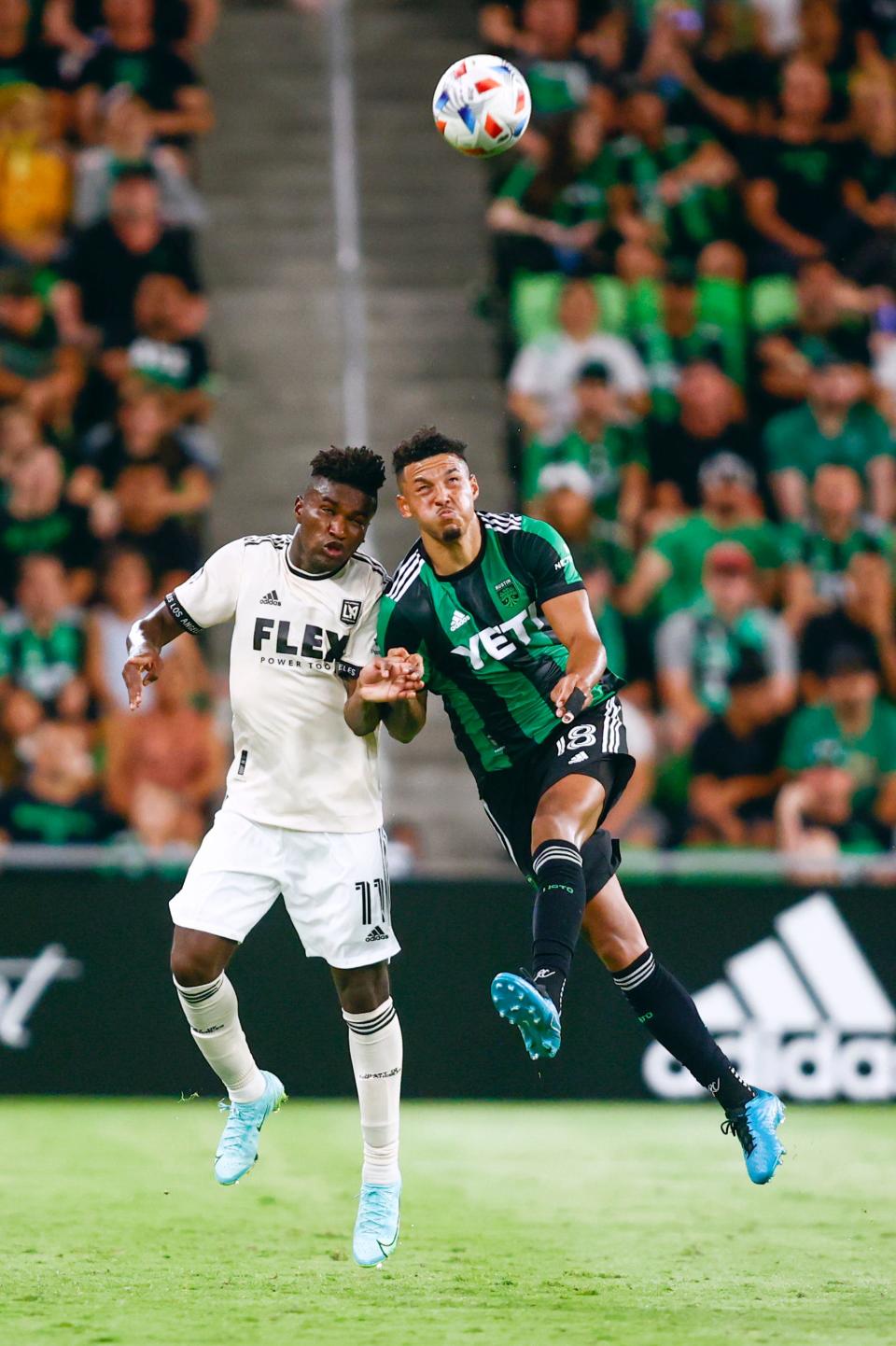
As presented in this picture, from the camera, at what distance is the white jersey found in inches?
249

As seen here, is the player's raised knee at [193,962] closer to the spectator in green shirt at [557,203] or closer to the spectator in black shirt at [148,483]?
the spectator in black shirt at [148,483]

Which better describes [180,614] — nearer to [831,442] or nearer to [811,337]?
[831,442]

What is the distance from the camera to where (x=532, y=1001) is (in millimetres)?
5395

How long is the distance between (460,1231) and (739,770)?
421cm

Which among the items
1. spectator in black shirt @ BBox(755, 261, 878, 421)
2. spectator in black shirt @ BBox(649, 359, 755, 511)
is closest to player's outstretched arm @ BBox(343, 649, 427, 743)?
spectator in black shirt @ BBox(649, 359, 755, 511)

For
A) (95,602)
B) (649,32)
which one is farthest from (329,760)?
(649,32)

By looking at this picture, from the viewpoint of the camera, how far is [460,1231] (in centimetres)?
669

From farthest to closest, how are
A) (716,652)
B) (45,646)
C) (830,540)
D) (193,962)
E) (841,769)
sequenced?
(830,540) < (45,646) < (716,652) < (841,769) < (193,962)

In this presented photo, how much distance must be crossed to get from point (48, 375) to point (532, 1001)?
23.7 ft

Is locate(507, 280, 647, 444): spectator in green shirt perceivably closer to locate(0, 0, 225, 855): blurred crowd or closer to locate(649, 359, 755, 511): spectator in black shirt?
locate(649, 359, 755, 511): spectator in black shirt

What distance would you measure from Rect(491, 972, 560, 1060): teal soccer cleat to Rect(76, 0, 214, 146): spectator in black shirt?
332 inches

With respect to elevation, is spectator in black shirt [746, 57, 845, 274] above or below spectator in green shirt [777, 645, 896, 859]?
above

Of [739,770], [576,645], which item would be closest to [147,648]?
[576,645]

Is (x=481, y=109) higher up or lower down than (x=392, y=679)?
higher up
